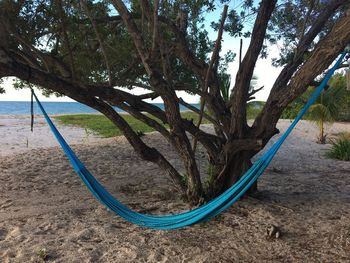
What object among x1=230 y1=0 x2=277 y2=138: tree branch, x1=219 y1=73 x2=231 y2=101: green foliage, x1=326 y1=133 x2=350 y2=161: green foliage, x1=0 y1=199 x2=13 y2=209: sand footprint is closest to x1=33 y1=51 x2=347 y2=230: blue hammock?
x1=230 y1=0 x2=277 y2=138: tree branch

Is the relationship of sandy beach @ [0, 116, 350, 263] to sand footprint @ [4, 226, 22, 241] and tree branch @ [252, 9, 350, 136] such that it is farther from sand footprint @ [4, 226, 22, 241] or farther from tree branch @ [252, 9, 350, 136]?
tree branch @ [252, 9, 350, 136]

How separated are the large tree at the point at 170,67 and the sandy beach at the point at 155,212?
0.46 m

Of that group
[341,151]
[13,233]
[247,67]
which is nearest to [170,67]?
[247,67]

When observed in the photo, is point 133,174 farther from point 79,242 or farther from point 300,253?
point 300,253

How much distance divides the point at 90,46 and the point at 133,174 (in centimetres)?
176

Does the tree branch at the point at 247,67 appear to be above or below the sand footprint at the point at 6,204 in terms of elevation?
above

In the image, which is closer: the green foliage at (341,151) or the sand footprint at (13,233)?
the sand footprint at (13,233)

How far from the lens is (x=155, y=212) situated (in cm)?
328

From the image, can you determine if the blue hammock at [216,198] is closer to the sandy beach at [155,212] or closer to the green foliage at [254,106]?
the sandy beach at [155,212]

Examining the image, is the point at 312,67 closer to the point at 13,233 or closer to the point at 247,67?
the point at 247,67

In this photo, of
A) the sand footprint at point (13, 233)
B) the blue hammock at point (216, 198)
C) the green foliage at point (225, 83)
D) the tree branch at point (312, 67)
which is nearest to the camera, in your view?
the tree branch at point (312, 67)

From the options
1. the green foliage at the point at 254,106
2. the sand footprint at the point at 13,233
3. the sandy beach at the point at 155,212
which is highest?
the green foliage at the point at 254,106

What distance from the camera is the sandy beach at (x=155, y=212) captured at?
2.44 meters

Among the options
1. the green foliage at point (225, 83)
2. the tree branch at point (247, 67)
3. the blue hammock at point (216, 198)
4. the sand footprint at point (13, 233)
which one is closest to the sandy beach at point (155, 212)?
the sand footprint at point (13, 233)
